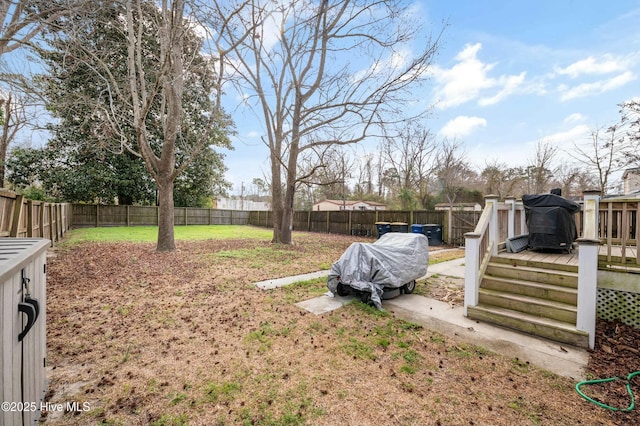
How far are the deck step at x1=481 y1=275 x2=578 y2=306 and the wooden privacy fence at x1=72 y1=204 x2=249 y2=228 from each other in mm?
21824

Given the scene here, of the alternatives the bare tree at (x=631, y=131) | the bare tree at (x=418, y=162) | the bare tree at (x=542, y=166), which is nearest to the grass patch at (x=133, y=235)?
the bare tree at (x=418, y=162)

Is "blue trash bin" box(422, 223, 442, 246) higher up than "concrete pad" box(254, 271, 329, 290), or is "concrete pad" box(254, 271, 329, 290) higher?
"blue trash bin" box(422, 223, 442, 246)

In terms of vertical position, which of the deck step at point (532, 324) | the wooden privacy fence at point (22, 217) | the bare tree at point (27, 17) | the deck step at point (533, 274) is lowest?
the deck step at point (532, 324)

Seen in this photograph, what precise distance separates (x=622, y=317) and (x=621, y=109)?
16.5m

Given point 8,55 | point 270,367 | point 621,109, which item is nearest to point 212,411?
point 270,367

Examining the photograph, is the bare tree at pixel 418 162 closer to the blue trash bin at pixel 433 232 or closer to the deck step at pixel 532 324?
the blue trash bin at pixel 433 232

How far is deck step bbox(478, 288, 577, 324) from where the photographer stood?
10.8 feet

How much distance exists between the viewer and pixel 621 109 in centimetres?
1347

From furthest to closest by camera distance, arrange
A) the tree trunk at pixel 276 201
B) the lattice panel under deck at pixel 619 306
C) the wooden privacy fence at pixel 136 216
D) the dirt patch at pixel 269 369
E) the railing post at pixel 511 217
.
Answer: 1. the wooden privacy fence at pixel 136 216
2. the tree trunk at pixel 276 201
3. the railing post at pixel 511 217
4. the lattice panel under deck at pixel 619 306
5. the dirt patch at pixel 269 369

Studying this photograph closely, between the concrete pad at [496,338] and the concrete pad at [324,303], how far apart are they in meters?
0.73

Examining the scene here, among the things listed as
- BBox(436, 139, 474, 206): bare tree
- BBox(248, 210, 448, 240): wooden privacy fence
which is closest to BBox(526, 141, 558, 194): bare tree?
BBox(436, 139, 474, 206): bare tree

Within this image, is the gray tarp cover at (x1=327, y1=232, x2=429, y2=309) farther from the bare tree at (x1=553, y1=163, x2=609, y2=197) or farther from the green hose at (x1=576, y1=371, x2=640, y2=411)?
the bare tree at (x1=553, y1=163, x2=609, y2=197)

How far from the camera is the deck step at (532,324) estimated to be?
10.1 feet

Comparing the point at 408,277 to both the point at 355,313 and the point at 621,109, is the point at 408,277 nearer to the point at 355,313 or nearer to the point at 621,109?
the point at 355,313
